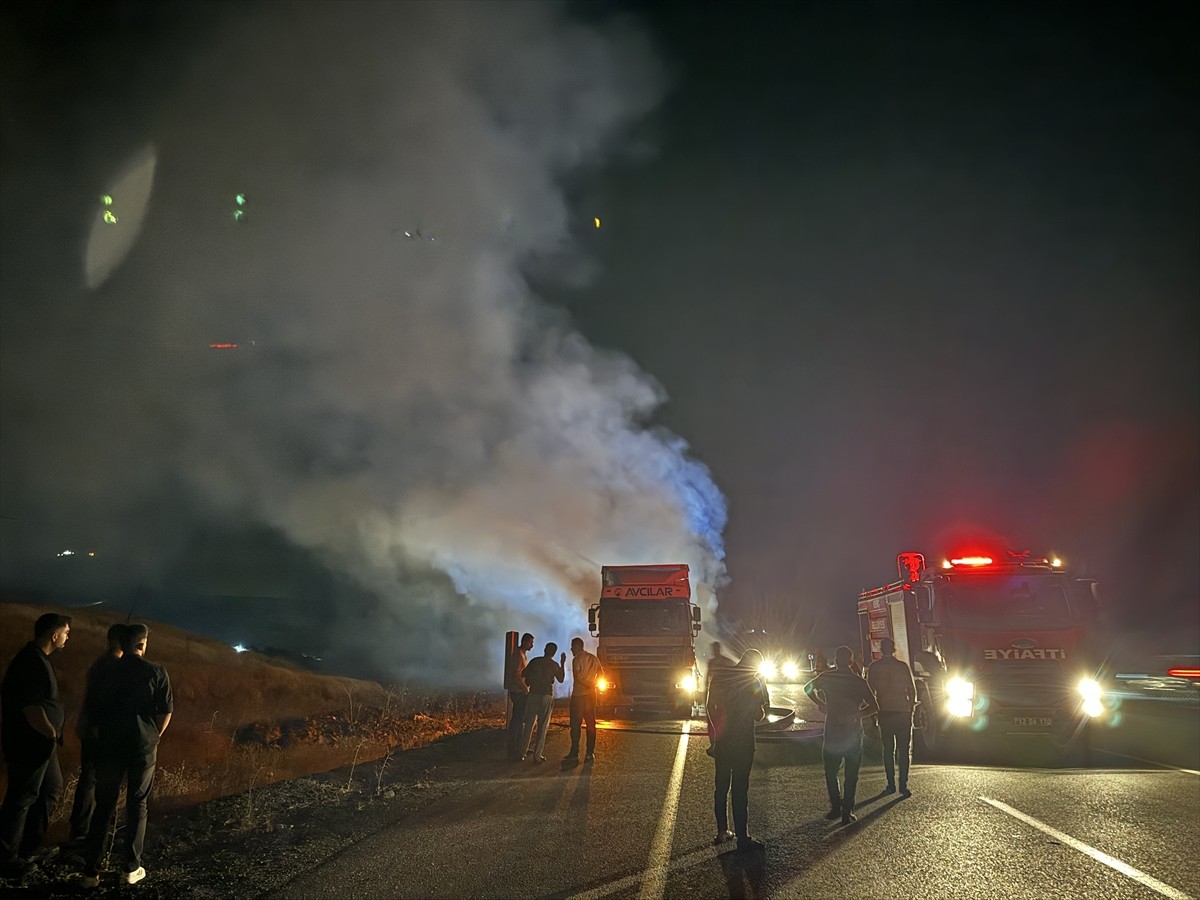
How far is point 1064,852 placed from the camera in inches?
233

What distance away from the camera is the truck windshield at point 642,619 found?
18.7 metres

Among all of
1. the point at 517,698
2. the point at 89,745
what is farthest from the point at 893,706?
the point at 89,745

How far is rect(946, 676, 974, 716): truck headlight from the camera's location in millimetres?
11519

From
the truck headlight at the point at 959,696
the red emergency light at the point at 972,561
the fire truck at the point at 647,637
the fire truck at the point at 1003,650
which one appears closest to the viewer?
the fire truck at the point at 1003,650

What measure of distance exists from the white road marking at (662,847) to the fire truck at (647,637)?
792 centimetres

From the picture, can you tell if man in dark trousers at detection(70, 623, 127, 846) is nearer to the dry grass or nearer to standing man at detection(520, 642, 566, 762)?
the dry grass

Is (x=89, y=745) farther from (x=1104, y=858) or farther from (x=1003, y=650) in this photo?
(x=1003, y=650)

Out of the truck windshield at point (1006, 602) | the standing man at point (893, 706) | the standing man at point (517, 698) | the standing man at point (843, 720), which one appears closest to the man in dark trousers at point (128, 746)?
the standing man at point (517, 698)

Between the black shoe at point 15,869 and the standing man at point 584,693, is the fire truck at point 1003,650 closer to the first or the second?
the standing man at point 584,693

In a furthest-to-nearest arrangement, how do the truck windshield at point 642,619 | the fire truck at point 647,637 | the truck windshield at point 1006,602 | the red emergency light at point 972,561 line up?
the truck windshield at point 642,619 → the fire truck at point 647,637 → the red emergency light at point 972,561 → the truck windshield at point 1006,602

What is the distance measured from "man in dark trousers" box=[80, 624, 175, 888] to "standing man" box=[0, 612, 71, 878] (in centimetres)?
32

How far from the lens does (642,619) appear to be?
61.7ft

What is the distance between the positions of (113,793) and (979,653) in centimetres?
1170

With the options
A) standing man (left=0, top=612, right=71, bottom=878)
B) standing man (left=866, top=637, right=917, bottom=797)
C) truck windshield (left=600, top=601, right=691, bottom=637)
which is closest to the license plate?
standing man (left=866, top=637, right=917, bottom=797)
